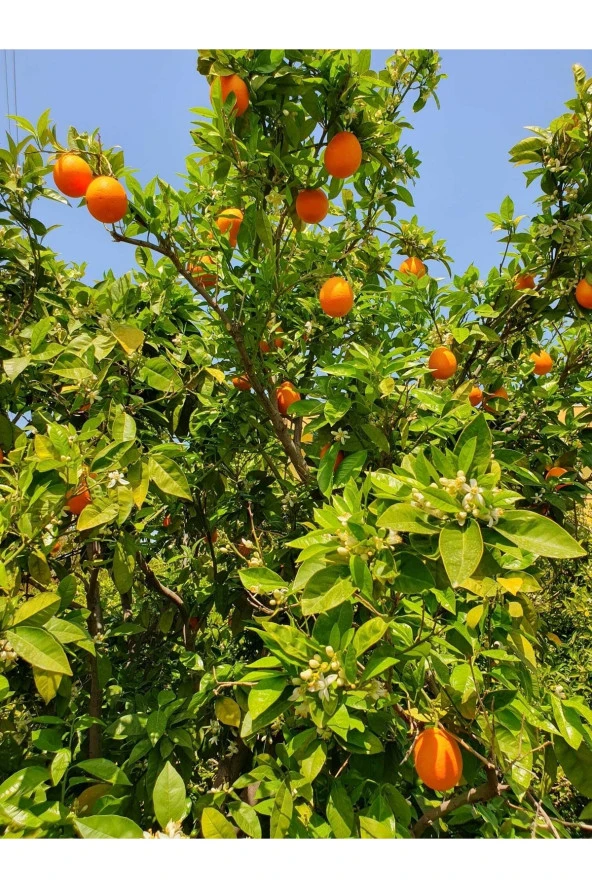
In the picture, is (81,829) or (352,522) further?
(352,522)

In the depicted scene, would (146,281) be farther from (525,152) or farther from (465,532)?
(465,532)

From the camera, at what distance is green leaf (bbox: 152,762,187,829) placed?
103 centimetres

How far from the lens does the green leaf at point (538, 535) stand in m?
0.87

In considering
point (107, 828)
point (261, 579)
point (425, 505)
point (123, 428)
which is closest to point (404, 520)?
point (425, 505)

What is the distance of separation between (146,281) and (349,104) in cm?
98

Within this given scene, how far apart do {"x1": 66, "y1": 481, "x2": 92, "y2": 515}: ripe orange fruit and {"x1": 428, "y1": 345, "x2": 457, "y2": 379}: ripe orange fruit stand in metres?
1.15

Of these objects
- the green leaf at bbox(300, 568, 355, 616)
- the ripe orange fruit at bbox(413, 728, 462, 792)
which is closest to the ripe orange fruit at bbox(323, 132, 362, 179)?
the green leaf at bbox(300, 568, 355, 616)

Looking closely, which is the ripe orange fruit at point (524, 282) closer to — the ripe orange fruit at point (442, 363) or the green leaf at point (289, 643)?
the ripe orange fruit at point (442, 363)

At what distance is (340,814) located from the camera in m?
1.17

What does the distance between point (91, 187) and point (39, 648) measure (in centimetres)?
118

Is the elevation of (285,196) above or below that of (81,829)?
above

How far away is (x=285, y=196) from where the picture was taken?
176cm

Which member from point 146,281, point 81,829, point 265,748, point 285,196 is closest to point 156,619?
point 265,748

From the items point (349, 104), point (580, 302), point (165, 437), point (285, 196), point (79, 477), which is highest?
point (349, 104)
